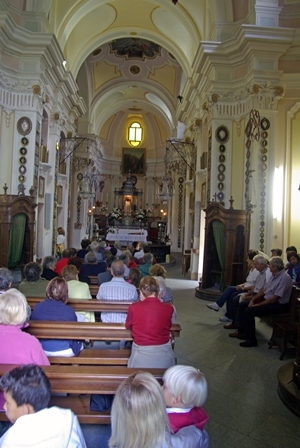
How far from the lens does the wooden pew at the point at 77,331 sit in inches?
134

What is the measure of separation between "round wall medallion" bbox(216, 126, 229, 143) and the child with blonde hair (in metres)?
8.85

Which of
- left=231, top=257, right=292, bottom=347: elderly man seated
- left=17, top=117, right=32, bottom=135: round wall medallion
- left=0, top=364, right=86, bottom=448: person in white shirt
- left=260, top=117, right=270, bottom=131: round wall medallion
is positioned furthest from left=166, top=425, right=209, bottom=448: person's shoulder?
left=17, top=117, right=32, bottom=135: round wall medallion

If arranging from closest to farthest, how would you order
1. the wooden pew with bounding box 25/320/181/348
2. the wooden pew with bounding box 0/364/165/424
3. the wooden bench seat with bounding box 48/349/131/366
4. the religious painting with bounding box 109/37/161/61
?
the wooden pew with bounding box 0/364/165/424, the wooden bench seat with bounding box 48/349/131/366, the wooden pew with bounding box 25/320/181/348, the religious painting with bounding box 109/37/161/61

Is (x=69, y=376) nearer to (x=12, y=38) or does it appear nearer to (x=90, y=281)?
(x=90, y=281)

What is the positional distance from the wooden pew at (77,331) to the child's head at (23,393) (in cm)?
170

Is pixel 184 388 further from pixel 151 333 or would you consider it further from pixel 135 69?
pixel 135 69

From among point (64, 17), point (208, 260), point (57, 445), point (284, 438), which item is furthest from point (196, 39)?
point (57, 445)

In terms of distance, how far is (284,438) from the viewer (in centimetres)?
301

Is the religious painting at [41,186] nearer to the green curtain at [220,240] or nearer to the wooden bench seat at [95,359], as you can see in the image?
the green curtain at [220,240]

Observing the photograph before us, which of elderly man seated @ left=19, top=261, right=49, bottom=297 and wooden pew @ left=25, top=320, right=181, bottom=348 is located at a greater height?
elderly man seated @ left=19, top=261, right=49, bottom=297

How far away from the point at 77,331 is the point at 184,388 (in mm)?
1837

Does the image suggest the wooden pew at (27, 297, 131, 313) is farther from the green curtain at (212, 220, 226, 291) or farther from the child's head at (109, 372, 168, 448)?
the green curtain at (212, 220, 226, 291)

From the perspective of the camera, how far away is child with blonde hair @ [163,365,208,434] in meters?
1.85

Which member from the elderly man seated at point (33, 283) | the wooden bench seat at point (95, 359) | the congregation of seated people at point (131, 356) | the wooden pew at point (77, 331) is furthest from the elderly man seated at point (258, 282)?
the elderly man seated at point (33, 283)
